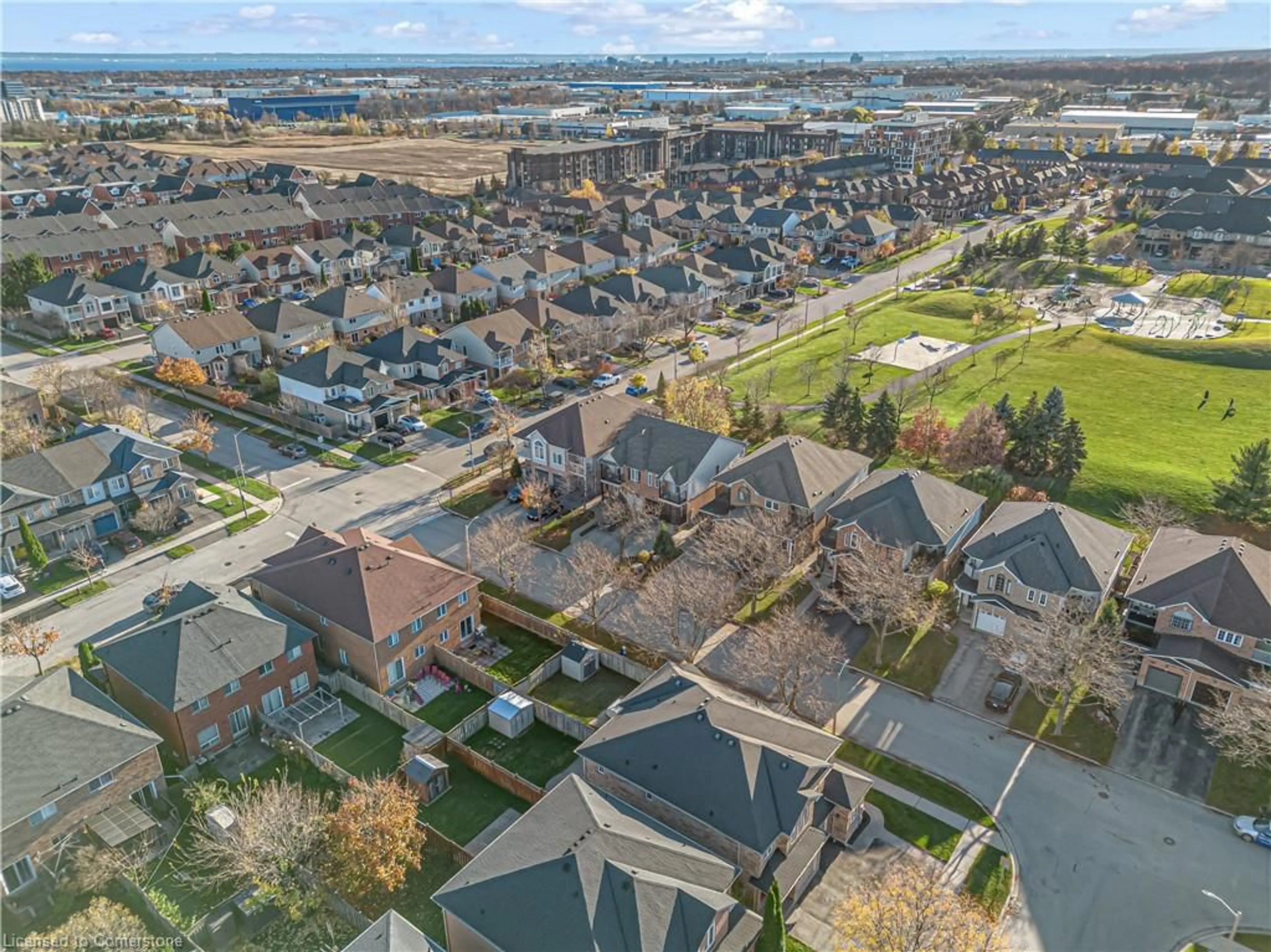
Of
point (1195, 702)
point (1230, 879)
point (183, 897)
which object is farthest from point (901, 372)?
point (183, 897)

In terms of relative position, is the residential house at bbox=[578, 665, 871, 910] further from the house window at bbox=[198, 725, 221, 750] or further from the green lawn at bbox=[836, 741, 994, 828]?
the house window at bbox=[198, 725, 221, 750]

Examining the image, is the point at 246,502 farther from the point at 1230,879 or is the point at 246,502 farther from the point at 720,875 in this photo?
the point at 1230,879

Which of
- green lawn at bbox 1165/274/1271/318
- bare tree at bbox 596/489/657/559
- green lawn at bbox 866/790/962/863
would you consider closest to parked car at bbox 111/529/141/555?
bare tree at bbox 596/489/657/559

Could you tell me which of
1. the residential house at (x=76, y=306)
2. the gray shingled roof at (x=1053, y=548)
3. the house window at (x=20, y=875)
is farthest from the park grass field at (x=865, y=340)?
the residential house at (x=76, y=306)

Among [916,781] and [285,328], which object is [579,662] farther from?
[285,328]

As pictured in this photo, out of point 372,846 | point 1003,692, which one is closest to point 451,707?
point 372,846

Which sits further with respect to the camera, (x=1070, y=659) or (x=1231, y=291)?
(x=1231, y=291)
